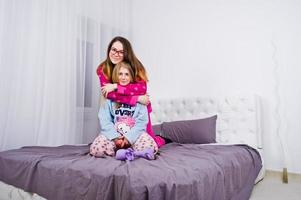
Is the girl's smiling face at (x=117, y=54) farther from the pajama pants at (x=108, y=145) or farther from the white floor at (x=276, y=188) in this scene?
the white floor at (x=276, y=188)

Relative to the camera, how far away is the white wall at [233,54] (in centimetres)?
270

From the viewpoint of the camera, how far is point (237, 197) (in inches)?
64.6

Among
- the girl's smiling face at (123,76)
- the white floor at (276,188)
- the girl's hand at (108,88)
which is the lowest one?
the white floor at (276,188)

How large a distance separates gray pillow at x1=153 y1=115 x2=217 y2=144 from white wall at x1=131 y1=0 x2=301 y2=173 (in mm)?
619

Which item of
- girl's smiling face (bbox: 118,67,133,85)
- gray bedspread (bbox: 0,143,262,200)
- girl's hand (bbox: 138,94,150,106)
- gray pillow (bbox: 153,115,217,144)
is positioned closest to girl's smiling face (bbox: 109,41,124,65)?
girl's smiling face (bbox: 118,67,133,85)

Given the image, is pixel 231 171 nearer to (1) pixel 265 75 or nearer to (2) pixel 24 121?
(1) pixel 265 75

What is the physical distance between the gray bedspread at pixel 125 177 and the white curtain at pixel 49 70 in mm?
658

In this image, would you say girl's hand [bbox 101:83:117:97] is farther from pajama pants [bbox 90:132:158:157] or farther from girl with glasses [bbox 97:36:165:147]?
pajama pants [bbox 90:132:158:157]

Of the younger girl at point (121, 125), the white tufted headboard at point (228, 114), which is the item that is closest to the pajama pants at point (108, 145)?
the younger girl at point (121, 125)

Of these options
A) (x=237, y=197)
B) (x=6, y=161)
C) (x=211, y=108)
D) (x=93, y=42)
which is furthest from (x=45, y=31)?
(x=237, y=197)

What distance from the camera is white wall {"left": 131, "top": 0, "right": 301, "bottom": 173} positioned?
2.70 meters

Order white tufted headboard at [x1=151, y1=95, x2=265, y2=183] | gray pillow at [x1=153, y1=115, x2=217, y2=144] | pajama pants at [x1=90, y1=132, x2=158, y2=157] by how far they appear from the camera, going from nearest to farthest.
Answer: pajama pants at [x1=90, y1=132, x2=158, y2=157]
gray pillow at [x1=153, y1=115, x2=217, y2=144]
white tufted headboard at [x1=151, y1=95, x2=265, y2=183]

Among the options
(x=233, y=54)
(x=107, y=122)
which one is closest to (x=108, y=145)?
(x=107, y=122)

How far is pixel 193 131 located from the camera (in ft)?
8.50
